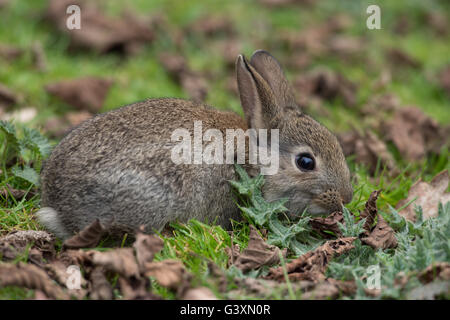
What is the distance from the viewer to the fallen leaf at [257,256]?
13.6ft

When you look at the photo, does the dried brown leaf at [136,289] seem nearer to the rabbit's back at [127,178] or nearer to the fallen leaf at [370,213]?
the rabbit's back at [127,178]

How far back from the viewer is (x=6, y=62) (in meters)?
7.92

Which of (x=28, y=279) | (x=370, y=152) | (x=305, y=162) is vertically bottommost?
(x=28, y=279)

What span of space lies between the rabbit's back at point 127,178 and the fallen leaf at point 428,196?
183cm

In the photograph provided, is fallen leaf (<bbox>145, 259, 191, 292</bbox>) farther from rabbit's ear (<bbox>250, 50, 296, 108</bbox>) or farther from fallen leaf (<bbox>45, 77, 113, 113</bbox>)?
fallen leaf (<bbox>45, 77, 113, 113</bbox>)

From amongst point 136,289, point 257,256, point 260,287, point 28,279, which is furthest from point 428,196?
point 28,279

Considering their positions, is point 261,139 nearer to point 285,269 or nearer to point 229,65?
point 285,269

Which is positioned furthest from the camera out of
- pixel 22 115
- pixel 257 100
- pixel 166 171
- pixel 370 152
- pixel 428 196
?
pixel 22 115

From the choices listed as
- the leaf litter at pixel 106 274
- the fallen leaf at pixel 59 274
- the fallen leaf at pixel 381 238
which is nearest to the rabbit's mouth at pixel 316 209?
the fallen leaf at pixel 381 238

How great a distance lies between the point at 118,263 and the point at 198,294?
593mm

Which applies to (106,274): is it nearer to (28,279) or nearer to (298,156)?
(28,279)

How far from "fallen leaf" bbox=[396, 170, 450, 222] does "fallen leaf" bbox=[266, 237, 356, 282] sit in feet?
3.69

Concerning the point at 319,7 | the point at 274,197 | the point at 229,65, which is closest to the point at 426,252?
the point at 274,197

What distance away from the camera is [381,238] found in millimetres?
4473
